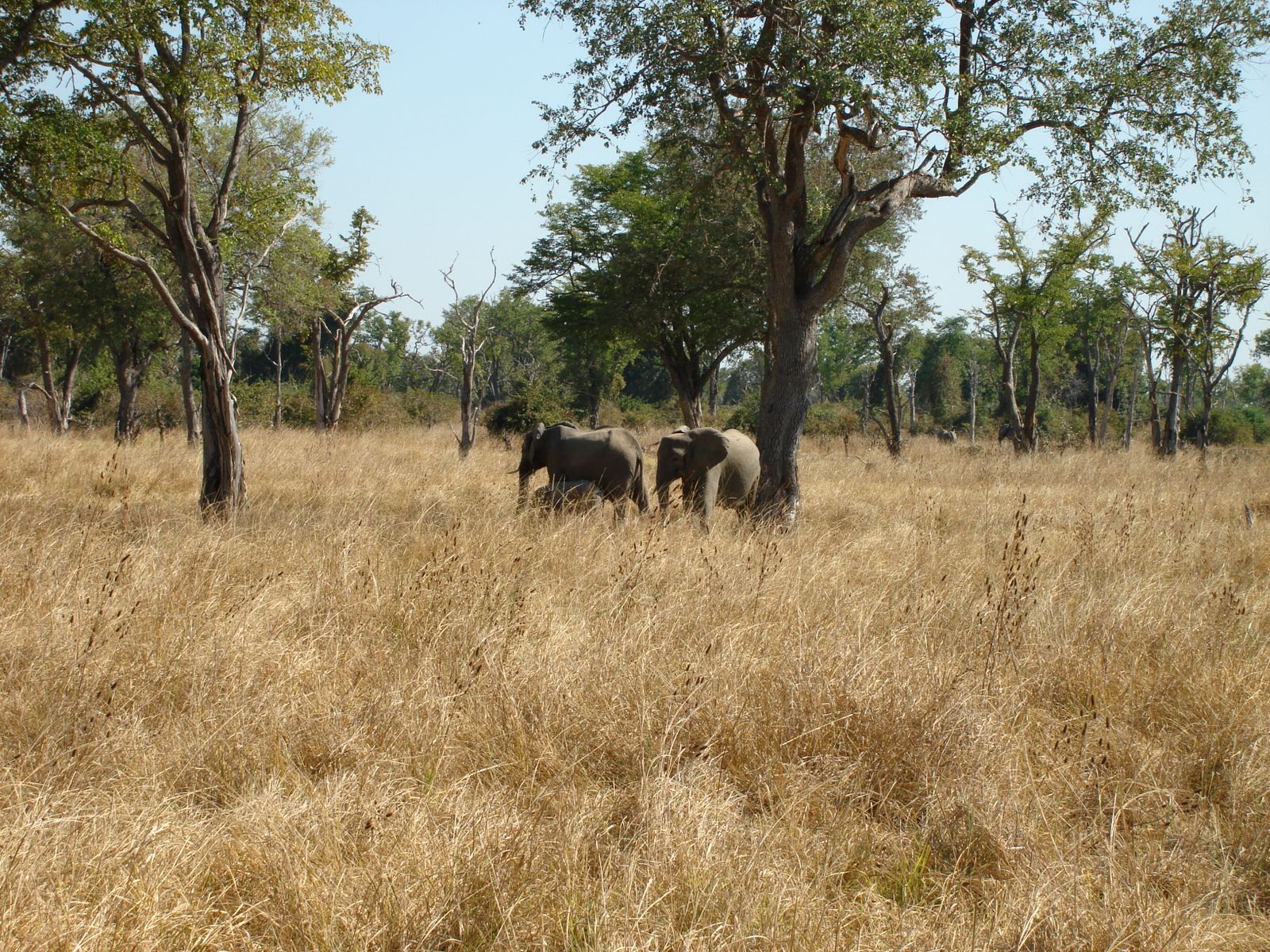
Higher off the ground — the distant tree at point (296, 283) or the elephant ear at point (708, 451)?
the distant tree at point (296, 283)

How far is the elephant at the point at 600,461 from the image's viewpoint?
10.2 meters

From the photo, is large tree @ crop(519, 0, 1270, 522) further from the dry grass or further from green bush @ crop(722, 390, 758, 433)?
green bush @ crop(722, 390, 758, 433)

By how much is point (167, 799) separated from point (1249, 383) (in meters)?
107

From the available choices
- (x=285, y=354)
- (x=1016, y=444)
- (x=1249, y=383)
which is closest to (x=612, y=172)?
(x=1016, y=444)

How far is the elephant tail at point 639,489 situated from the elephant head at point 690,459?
6.9 inches

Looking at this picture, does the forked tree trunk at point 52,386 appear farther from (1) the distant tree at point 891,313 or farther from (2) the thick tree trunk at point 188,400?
(1) the distant tree at point 891,313

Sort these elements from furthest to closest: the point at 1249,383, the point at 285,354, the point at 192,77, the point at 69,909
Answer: the point at 1249,383, the point at 285,354, the point at 192,77, the point at 69,909

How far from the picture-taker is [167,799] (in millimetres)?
3045

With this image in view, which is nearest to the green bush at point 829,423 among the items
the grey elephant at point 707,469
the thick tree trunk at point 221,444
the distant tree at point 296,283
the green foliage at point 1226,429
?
the green foliage at point 1226,429

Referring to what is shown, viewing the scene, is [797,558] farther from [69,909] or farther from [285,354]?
[285,354]

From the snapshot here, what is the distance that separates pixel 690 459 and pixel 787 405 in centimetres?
126

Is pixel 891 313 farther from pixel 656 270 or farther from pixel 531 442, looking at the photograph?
pixel 531 442

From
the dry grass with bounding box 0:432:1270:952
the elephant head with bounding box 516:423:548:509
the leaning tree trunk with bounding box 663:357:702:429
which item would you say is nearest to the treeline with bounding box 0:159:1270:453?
the leaning tree trunk with bounding box 663:357:702:429

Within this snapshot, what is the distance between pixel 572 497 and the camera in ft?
31.2
